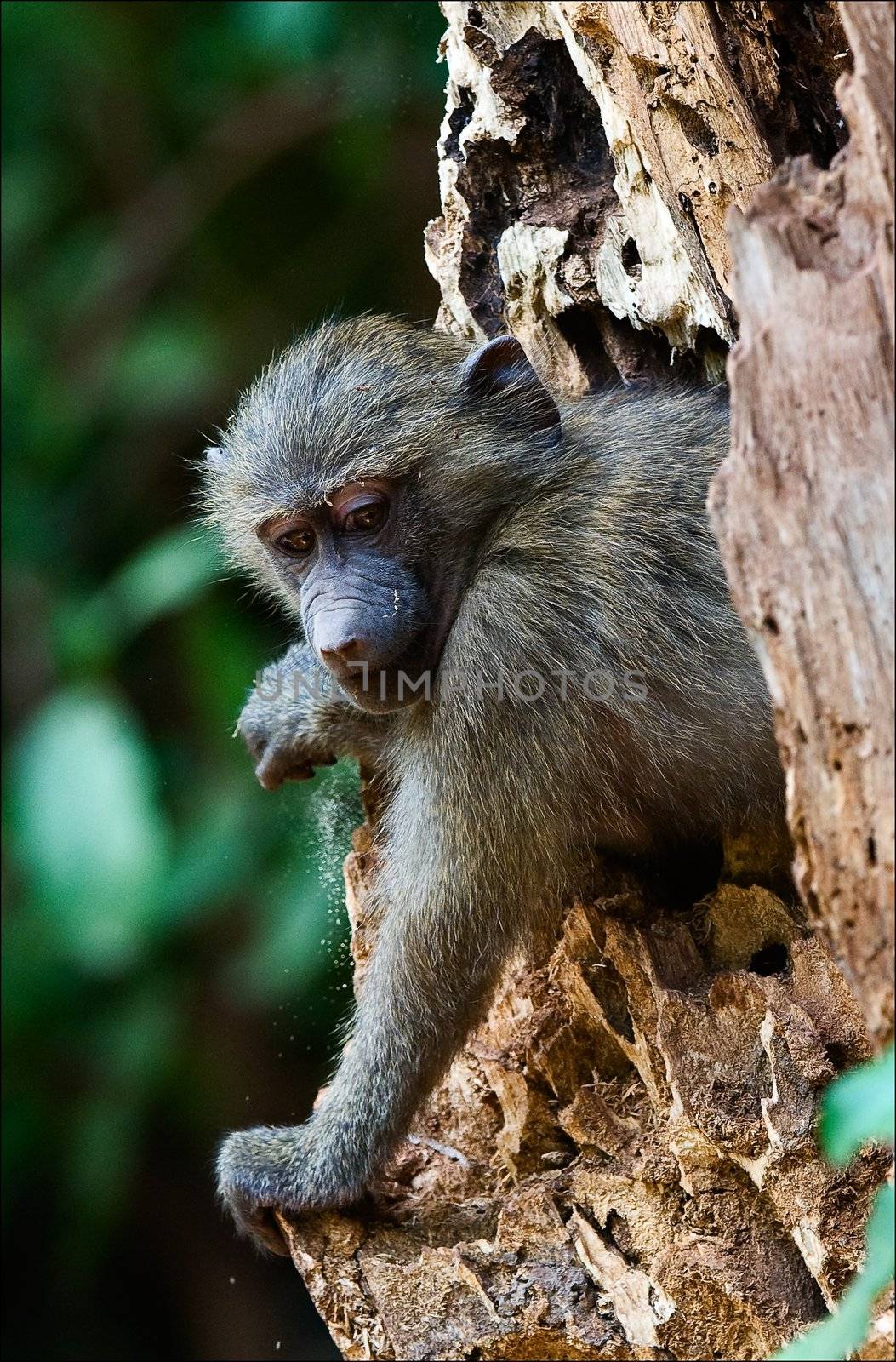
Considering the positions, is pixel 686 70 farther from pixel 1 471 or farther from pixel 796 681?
pixel 1 471

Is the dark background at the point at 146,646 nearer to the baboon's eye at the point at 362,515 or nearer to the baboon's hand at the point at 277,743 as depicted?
the baboon's hand at the point at 277,743

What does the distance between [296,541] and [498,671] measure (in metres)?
0.48

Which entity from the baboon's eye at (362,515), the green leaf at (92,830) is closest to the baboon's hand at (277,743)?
the baboon's eye at (362,515)

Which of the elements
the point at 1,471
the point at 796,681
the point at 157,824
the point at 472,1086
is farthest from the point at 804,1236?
the point at 1,471

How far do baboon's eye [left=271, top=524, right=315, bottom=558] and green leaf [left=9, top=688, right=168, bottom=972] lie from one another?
1.50 meters

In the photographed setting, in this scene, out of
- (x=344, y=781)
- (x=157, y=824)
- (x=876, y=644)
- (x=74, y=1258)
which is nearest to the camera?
(x=876, y=644)

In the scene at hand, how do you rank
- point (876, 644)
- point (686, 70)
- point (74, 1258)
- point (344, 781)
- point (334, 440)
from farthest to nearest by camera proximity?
point (74, 1258) < point (344, 781) < point (334, 440) < point (686, 70) < point (876, 644)

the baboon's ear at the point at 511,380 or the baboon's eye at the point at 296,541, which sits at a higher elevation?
the baboon's ear at the point at 511,380

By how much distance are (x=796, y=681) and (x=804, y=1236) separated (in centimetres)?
116

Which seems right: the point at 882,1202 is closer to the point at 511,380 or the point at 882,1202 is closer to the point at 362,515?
the point at 362,515

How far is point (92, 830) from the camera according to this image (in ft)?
13.4

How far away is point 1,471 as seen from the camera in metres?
4.86

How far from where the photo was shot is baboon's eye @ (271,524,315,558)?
8.95 ft

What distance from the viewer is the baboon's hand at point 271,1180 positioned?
2701 millimetres
